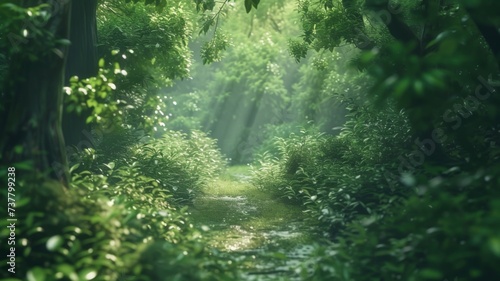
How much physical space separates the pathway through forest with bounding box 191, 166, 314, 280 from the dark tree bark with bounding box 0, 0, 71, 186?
1795 mm

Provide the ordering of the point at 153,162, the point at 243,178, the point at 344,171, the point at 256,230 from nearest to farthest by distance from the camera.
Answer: the point at 256,230
the point at 344,171
the point at 153,162
the point at 243,178

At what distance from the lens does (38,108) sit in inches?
236

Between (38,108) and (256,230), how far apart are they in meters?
3.92

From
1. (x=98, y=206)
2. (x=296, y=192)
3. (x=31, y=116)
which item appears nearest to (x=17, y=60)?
(x=31, y=116)

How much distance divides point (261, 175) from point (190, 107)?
16.9 meters

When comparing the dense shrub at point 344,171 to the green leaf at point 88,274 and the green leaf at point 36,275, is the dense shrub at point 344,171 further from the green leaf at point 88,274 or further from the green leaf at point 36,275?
the green leaf at point 36,275

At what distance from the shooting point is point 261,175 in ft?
46.5

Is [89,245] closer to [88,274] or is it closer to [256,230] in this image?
[88,274]

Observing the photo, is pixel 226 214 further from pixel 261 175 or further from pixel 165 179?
pixel 261 175

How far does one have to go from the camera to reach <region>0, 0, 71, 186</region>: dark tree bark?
584 cm

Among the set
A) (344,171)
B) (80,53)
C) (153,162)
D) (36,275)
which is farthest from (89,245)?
(153,162)

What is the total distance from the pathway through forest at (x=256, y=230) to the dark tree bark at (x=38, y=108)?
5.89 ft

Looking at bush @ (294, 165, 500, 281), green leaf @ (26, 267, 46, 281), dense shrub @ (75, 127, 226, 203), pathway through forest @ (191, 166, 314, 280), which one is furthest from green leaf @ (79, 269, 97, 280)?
dense shrub @ (75, 127, 226, 203)

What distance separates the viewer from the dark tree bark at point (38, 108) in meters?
5.84
